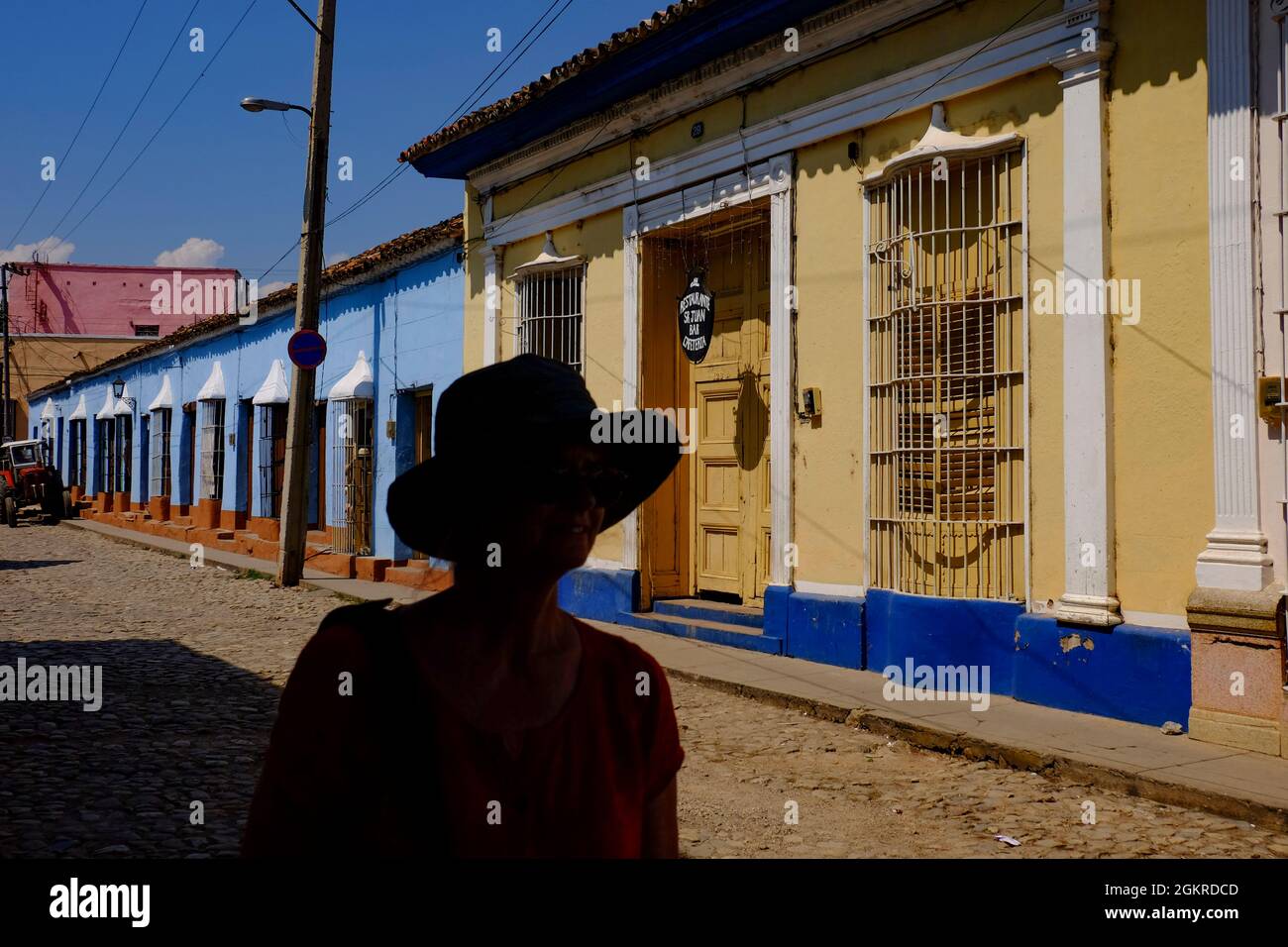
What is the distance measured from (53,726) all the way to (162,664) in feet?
7.06

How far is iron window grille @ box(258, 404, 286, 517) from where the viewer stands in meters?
20.2

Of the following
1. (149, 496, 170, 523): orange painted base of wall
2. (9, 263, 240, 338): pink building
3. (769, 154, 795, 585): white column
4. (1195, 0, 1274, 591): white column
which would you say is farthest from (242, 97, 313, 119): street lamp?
(9, 263, 240, 338): pink building

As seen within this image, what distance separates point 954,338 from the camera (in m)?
7.56

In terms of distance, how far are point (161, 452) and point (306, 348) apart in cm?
1670

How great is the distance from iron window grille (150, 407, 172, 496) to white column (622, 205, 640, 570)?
19.8 meters

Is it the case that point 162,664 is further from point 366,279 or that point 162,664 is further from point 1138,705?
point 366,279

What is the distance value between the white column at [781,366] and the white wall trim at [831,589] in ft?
0.49

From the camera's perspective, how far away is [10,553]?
19281 millimetres

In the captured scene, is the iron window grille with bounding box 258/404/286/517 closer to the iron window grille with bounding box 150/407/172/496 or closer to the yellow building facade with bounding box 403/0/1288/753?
the iron window grille with bounding box 150/407/172/496

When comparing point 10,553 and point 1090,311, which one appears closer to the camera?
point 1090,311

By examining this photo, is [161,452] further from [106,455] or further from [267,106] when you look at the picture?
[267,106]

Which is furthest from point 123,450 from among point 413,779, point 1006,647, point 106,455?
point 413,779
